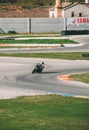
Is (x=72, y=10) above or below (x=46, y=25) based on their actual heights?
above

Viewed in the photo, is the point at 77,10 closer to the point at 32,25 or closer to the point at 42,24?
the point at 42,24

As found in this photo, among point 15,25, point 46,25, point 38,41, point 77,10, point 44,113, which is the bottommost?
point 38,41

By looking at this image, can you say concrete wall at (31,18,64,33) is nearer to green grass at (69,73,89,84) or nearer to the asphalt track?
the asphalt track

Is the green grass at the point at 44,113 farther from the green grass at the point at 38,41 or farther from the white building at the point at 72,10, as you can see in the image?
the white building at the point at 72,10

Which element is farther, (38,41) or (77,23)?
(77,23)

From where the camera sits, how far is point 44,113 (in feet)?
54.0

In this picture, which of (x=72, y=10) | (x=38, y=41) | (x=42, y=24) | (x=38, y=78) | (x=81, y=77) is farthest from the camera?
(x=72, y=10)

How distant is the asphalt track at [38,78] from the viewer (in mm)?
24016

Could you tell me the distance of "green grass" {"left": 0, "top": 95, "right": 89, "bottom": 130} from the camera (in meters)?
14.6

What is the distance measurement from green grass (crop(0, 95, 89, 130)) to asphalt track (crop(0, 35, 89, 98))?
243 centimetres

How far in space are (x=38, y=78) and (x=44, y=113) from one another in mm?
13696

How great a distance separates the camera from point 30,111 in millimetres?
16984

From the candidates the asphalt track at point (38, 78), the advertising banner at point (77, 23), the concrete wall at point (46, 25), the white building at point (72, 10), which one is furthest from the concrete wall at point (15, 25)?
the asphalt track at point (38, 78)

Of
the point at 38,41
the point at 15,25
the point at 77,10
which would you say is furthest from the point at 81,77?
the point at 77,10
